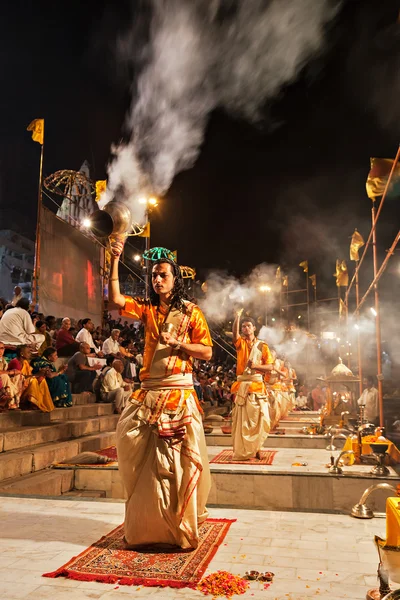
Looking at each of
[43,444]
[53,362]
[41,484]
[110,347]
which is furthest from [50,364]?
[110,347]

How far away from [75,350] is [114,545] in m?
8.96

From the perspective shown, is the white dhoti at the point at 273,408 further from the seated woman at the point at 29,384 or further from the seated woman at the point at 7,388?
the seated woman at the point at 7,388

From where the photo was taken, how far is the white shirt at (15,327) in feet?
30.6

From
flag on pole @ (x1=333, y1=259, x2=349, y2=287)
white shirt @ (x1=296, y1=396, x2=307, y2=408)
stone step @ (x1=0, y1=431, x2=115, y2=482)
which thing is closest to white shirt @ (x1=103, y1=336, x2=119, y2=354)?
stone step @ (x1=0, y1=431, x2=115, y2=482)

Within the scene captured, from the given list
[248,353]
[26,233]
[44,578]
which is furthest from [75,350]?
[26,233]

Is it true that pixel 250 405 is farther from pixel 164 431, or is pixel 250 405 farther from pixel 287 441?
pixel 164 431

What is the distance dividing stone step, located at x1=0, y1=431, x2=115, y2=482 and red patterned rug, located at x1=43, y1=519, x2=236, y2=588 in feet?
9.27

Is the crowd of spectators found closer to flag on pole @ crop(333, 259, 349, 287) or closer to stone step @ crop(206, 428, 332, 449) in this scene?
stone step @ crop(206, 428, 332, 449)

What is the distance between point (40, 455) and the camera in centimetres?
681

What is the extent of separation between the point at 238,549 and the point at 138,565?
0.78 meters

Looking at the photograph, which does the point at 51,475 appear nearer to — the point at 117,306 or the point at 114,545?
the point at 114,545

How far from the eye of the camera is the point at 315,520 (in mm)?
4512

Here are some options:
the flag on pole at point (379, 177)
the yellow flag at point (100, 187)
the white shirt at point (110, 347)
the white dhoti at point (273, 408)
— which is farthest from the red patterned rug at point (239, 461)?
the yellow flag at point (100, 187)

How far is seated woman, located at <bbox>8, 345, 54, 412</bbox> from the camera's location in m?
8.28
